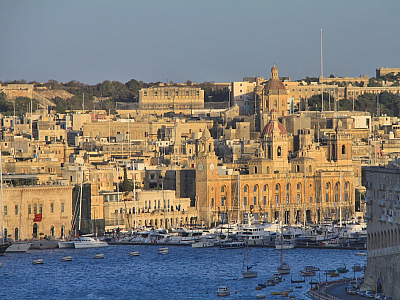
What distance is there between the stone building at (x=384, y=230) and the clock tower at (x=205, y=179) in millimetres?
42812

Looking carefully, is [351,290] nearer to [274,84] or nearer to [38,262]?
[38,262]

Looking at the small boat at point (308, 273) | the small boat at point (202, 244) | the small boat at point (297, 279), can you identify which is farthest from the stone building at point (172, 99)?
the small boat at point (297, 279)

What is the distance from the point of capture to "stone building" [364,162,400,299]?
60906mm

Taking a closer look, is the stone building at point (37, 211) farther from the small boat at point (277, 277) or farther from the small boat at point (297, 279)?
the small boat at point (297, 279)

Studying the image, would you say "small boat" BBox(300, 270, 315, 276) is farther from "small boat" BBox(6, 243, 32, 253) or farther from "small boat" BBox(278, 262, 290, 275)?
"small boat" BBox(6, 243, 32, 253)

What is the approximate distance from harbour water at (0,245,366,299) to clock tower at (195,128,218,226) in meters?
11.1

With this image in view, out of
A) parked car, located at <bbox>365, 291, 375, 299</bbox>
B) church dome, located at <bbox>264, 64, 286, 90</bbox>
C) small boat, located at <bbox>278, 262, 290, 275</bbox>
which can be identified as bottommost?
parked car, located at <bbox>365, 291, 375, 299</bbox>

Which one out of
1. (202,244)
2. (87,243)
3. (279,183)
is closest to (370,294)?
(202,244)

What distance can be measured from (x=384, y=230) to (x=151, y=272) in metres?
25.3

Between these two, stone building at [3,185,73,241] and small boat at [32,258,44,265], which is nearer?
small boat at [32,258,44,265]

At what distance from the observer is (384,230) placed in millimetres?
62844

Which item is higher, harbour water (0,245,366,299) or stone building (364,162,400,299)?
stone building (364,162,400,299)

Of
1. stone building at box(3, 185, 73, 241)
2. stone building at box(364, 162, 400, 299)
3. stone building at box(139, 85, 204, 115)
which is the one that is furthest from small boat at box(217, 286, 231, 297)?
stone building at box(139, 85, 204, 115)

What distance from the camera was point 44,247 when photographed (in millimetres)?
92188
